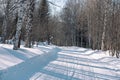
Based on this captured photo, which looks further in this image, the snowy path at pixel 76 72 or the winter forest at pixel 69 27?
the winter forest at pixel 69 27

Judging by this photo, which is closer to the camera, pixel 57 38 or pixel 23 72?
pixel 23 72

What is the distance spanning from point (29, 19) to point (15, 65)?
15570 mm

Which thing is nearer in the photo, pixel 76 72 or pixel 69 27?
pixel 76 72

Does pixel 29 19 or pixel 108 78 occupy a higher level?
pixel 29 19

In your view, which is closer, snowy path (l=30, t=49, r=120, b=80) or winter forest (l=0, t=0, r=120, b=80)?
snowy path (l=30, t=49, r=120, b=80)

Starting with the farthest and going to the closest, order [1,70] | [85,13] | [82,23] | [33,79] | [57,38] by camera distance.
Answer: [57,38] < [82,23] < [85,13] < [33,79] < [1,70]

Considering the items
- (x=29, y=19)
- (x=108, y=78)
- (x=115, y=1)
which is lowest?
(x=108, y=78)

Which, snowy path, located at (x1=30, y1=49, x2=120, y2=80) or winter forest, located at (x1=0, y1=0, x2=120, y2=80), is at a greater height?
winter forest, located at (x1=0, y1=0, x2=120, y2=80)

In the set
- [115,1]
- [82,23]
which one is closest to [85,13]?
[82,23]

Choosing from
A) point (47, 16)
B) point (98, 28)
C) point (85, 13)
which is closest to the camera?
point (98, 28)

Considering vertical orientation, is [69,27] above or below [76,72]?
above

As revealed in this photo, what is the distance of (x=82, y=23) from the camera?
227 feet

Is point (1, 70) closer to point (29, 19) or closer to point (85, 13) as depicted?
point (29, 19)

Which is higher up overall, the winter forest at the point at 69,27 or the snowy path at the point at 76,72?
the winter forest at the point at 69,27
